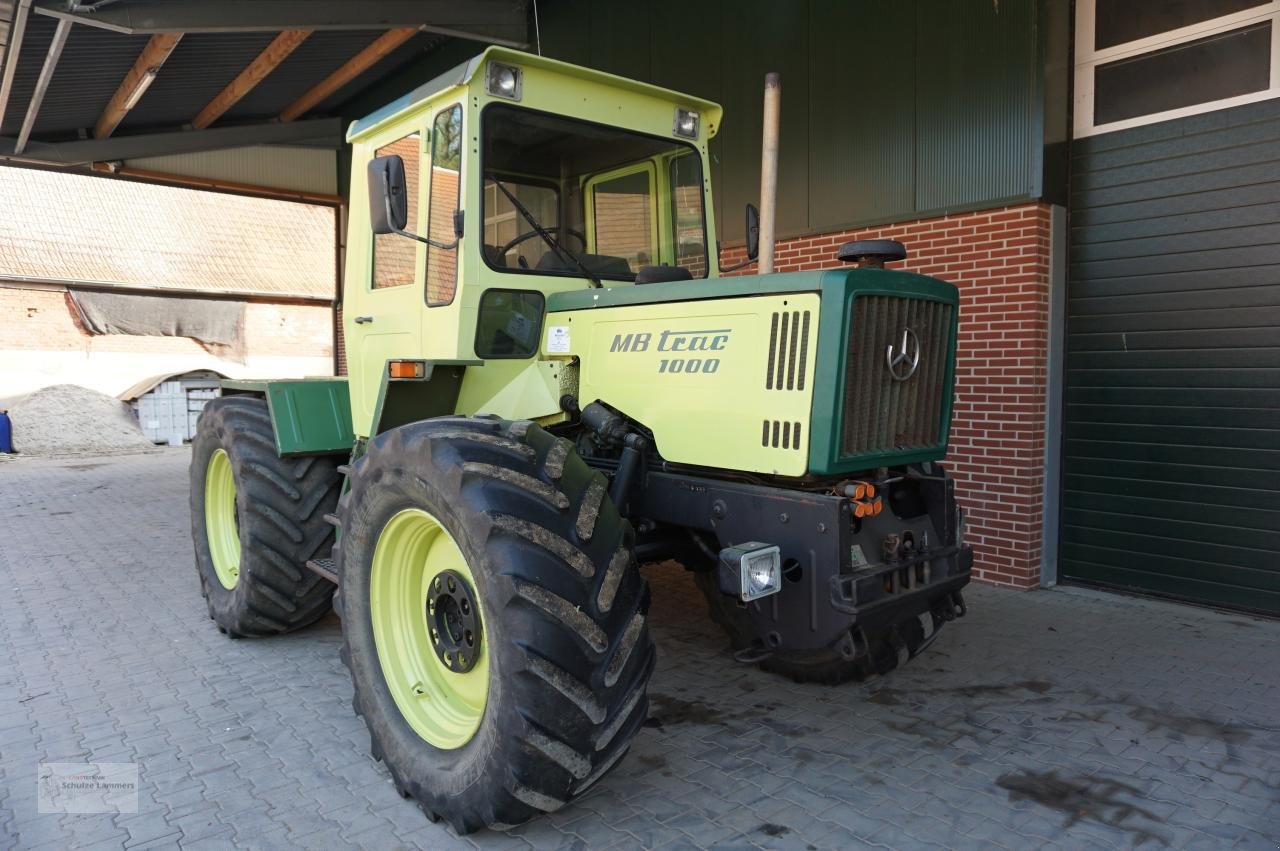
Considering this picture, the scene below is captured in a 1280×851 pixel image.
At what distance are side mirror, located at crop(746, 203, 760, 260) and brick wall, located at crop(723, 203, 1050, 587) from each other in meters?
2.44

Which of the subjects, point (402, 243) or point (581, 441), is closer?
point (581, 441)

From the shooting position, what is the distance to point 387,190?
3.30 metres

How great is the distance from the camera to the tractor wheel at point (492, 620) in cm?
257

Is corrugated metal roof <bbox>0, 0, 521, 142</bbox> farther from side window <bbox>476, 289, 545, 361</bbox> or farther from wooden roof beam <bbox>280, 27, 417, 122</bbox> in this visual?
side window <bbox>476, 289, 545, 361</bbox>

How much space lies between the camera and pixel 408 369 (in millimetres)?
3568

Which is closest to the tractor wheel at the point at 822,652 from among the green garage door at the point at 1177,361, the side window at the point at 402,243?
the side window at the point at 402,243

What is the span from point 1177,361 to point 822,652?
3556 mm

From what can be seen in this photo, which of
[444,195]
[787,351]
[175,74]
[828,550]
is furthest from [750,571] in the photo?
[175,74]

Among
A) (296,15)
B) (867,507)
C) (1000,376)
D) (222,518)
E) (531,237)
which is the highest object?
(296,15)

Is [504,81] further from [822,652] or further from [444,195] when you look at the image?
[822,652]

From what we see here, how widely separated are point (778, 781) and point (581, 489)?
4.59 feet

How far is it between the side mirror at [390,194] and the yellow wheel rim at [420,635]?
1.07 meters

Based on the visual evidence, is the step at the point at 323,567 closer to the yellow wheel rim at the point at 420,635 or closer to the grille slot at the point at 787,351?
the yellow wheel rim at the point at 420,635

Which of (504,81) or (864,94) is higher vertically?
(864,94)
